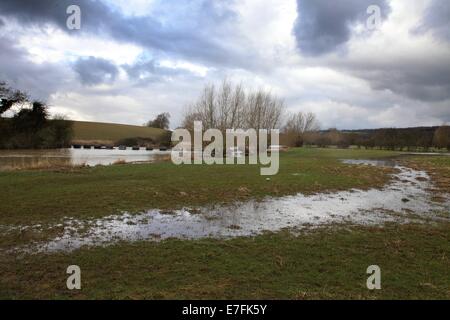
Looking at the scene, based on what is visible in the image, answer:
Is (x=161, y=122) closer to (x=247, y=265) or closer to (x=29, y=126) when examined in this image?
(x=29, y=126)

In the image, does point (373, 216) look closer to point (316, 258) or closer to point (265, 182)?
point (316, 258)

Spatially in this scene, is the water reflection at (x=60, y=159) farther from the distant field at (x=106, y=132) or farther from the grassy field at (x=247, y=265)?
the distant field at (x=106, y=132)

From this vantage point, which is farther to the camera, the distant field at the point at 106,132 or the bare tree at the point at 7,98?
the distant field at the point at 106,132

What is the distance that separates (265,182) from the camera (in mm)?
17891

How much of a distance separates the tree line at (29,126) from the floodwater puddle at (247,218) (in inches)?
2135

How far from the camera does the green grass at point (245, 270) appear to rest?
4.92 meters

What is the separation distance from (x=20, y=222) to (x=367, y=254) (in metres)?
8.28

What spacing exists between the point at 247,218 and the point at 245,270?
430 cm

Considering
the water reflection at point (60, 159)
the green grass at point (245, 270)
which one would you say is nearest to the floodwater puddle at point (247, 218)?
the green grass at point (245, 270)

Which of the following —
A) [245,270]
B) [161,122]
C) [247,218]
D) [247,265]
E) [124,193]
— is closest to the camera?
[245,270]

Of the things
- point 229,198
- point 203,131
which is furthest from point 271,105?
point 229,198

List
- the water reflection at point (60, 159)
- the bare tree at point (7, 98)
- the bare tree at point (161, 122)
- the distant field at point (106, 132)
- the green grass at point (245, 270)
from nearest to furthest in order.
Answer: the green grass at point (245, 270) → the water reflection at point (60, 159) → the bare tree at point (7, 98) → the distant field at point (106, 132) → the bare tree at point (161, 122)

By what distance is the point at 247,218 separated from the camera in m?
10.1

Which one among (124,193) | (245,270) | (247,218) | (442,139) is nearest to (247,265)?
(245,270)
